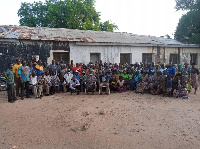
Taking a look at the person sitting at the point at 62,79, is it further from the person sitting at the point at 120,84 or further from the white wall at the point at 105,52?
the white wall at the point at 105,52

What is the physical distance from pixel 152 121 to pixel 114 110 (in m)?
1.32

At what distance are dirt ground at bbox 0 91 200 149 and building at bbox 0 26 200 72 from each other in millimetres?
3278

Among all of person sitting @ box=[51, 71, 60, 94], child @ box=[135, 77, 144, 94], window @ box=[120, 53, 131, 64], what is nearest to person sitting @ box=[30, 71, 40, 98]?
person sitting @ box=[51, 71, 60, 94]

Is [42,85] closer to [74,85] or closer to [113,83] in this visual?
[74,85]

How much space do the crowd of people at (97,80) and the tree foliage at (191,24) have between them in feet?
30.4

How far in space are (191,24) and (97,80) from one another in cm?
1362

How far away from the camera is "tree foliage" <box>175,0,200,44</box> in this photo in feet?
53.1

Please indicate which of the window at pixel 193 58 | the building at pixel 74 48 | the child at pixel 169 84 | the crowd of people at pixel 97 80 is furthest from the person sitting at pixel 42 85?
the window at pixel 193 58

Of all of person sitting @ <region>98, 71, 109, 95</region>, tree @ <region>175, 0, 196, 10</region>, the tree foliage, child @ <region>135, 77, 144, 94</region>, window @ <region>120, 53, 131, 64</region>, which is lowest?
child @ <region>135, 77, 144, 94</region>

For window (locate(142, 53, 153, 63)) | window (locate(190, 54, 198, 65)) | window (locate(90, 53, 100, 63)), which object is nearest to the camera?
window (locate(90, 53, 100, 63))

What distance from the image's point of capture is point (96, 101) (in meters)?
→ 6.93

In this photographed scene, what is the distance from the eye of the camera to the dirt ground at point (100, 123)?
12.0 ft

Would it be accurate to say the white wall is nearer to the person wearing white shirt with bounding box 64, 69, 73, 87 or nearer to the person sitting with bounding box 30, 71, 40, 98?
the person wearing white shirt with bounding box 64, 69, 73, 87

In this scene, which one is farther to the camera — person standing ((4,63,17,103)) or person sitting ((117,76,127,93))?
person sitting ((117,76,127,93))
